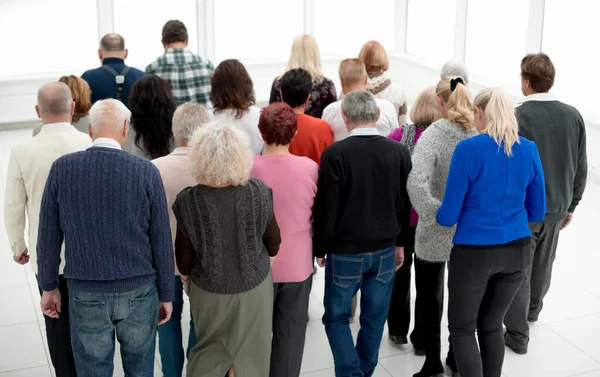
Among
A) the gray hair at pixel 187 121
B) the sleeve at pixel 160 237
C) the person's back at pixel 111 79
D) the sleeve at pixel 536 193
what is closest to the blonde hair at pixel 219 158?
the sleeve at pixel 160 237

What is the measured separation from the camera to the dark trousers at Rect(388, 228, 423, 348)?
4191 millimetres

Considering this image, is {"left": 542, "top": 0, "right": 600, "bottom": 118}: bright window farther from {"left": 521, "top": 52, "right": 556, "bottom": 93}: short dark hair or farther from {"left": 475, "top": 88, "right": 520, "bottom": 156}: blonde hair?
{"left": 475, "top": 88, "right": 520, "bottom": 156}: blonde hair

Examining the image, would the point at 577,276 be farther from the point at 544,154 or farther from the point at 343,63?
the point at 343,63

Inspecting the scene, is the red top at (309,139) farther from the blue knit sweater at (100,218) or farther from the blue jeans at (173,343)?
the blue knit sweater at (100,218)

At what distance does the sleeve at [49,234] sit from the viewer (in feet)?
9.57

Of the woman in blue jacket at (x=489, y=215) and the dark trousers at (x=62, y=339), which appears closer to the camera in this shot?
the woman in blue jacket at (x=489, y=215)

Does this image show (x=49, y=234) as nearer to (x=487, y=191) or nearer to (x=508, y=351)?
(x=487, y=191)

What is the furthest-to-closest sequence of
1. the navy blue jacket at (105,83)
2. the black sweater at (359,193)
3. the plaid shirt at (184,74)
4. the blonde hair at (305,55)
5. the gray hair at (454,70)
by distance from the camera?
the plaid shirt at (184,74), the navy blue jacket at (105,83), the blonde hair at (305,55), the gray hair at (454,70), the black sweater at (359,193)

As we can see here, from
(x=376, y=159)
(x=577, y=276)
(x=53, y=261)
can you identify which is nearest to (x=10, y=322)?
(x=53, y=261)

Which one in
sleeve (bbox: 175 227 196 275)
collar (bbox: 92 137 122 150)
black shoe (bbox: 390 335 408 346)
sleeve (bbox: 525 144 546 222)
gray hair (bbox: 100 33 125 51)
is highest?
gray hair (bbox: 100 33 125 51)

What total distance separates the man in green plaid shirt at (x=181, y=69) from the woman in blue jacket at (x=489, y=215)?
3.03 meters

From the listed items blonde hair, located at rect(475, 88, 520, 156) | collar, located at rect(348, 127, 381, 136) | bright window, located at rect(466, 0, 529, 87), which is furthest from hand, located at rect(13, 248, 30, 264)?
bright window, located at rect(466, 0, 529, 87)

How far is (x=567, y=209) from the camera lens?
171 inches

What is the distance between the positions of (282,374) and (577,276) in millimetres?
2869
